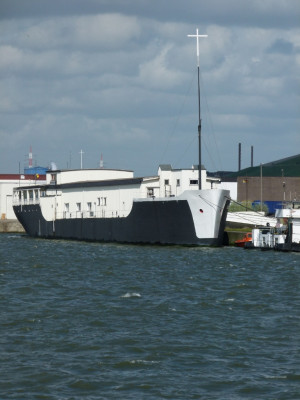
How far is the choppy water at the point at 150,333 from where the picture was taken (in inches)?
752

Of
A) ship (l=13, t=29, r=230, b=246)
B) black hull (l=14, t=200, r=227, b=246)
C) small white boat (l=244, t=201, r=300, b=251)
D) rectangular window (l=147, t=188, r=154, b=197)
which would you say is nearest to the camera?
small white boat (l=244, t=201, r=300, b=251)

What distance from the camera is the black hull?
61.6 meters

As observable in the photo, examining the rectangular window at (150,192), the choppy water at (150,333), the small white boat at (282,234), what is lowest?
the choppy water at (150,333)

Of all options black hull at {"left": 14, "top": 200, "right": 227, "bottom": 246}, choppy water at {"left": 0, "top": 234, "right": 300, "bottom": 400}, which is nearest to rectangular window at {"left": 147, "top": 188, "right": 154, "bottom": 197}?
black hull at {"left": 14, "top": 200, "right": 227, "bottom": 246}

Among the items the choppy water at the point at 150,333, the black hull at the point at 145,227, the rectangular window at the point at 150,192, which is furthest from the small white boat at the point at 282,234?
the choppy water at the point at 150,333

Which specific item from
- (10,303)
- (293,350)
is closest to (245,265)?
(10,303)

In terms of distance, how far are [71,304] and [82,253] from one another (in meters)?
28.9

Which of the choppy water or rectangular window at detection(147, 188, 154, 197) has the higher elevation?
rectangular window at detection(147, 188, 154, 197)

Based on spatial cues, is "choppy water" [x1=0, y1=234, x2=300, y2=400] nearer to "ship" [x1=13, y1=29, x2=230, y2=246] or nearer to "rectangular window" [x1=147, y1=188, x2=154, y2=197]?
"ship" [x1=13, y1=29, x2=230, y2=246]

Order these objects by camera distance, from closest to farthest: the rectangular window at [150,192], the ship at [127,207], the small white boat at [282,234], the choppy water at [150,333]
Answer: the choppy water at [150,333], the small white boat at [282,234], the ship at [127,207], the rectangular window at [150,192]

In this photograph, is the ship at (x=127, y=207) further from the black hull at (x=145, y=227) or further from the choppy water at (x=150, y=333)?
the choppy water at (x=150, y=333)

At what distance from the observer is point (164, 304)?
30641mm

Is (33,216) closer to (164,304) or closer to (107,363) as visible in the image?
Answer: (164,304)

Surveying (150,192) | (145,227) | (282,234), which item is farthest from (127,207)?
(282,234)
